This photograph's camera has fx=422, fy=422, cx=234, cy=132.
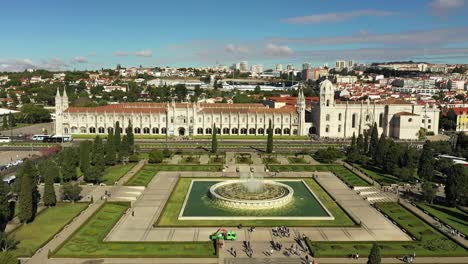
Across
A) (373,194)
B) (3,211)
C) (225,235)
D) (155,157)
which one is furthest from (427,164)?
(3,211)

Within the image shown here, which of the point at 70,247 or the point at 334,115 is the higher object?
the point at 334,115

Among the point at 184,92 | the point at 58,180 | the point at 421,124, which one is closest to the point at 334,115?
the point at 421,124

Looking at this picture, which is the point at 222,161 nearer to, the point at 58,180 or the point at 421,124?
the point at 58,180

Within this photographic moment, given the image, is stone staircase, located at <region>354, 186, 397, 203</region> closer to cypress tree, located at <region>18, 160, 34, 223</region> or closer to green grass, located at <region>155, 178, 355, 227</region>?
green grass, located at <region>155, 178, 355, 227</region>

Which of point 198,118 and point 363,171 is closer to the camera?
point 363,171

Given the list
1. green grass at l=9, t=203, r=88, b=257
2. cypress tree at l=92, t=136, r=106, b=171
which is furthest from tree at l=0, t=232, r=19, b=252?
cypress tree at l=92, t=136, r=106, b=171

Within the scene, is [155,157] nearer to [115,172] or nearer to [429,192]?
[115,172]
